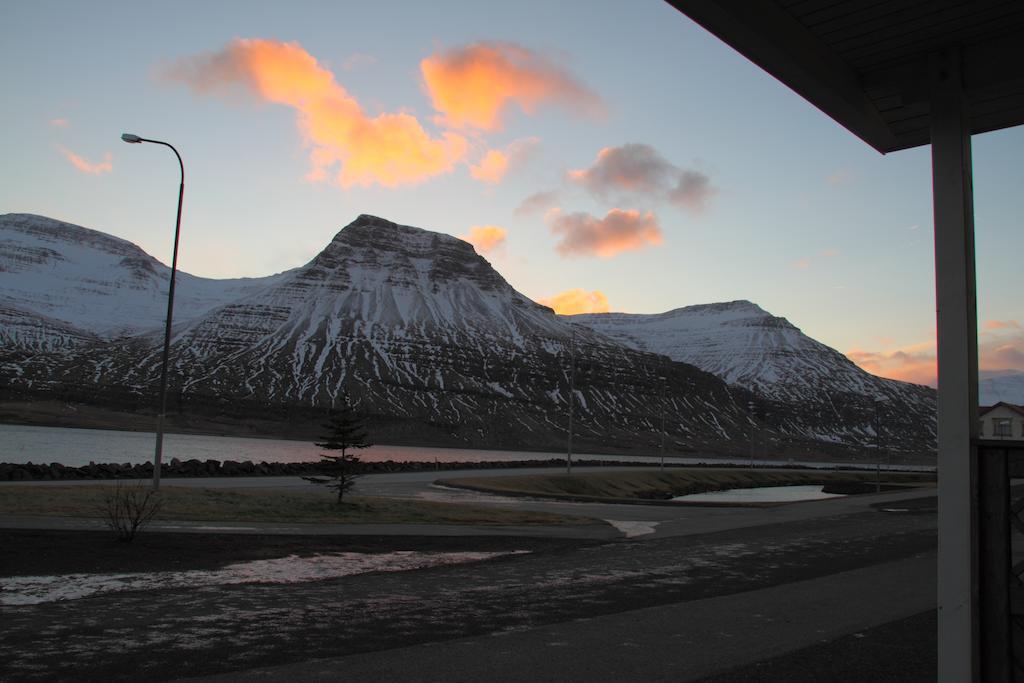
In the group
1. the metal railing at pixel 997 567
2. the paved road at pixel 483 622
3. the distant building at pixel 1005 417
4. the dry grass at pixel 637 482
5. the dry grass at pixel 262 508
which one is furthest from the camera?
the distant building at pixel 1005 417

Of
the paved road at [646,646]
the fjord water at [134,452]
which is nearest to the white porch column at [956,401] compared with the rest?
the paved road at [646,646]

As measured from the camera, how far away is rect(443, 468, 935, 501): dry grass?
40.3 meters

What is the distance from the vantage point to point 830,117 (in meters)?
7.19

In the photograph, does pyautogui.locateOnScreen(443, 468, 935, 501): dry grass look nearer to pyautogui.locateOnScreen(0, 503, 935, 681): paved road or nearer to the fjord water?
pyautogui.locateOnScreen(0, 503, 935, 681): paved road

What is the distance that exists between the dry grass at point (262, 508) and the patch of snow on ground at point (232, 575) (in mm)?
6002

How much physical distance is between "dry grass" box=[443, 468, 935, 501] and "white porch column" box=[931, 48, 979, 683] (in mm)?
29672

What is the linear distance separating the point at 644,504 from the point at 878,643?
25338mm

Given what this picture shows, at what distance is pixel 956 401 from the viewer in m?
5.79

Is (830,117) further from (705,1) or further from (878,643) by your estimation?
(878,643)

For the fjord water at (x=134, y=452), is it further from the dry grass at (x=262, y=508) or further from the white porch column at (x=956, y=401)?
the white porch column at (x=956, y=401)

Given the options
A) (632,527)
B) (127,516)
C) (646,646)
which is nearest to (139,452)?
(127,516)

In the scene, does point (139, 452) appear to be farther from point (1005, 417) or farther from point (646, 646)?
point (646, 646)

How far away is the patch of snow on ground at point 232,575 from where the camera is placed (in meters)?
10.8

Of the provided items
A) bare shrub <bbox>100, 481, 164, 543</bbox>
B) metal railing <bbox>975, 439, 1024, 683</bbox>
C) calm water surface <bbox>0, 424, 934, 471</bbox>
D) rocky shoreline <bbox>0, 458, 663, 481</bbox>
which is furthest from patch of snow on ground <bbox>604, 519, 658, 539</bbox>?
calm water surface <bbox>0, 424, 934, 471</bbox>
